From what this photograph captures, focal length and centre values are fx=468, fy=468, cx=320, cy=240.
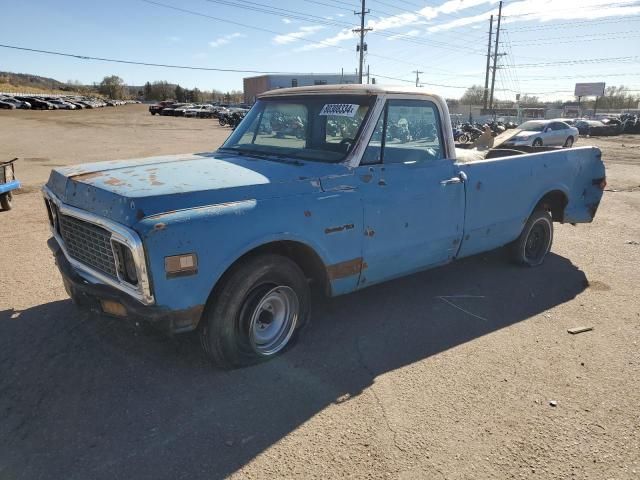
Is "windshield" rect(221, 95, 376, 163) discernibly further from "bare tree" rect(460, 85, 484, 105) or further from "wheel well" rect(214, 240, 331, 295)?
"bare tree" rect(460, 85, 484, 105)

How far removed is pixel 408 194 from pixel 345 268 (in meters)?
0.86

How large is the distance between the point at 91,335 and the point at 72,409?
0.97m

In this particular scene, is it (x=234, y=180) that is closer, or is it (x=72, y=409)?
(x=72, y=409)

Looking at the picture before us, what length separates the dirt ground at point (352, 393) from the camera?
253 centimetres

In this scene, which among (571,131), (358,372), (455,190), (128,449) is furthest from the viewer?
(571,131)

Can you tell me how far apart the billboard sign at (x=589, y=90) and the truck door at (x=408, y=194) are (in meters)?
81.0

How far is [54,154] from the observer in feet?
53.8

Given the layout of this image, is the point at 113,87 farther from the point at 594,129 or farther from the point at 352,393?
the point at 352,393

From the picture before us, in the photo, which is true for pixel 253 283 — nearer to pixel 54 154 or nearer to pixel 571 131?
pixel 54 154

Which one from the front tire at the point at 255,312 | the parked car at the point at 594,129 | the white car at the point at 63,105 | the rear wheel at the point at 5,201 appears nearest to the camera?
the front tire at the point at 255,312

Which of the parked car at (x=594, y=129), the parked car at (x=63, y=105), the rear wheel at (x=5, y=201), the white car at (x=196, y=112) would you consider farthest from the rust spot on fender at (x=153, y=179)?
the parked car at (x=63, y=105)

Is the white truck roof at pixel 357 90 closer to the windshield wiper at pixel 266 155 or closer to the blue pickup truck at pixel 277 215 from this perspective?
the blue pickup truck at pixel 277 215

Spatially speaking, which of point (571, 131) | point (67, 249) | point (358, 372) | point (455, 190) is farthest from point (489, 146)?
point (571, 131)

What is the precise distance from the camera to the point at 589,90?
7312 centimetres
